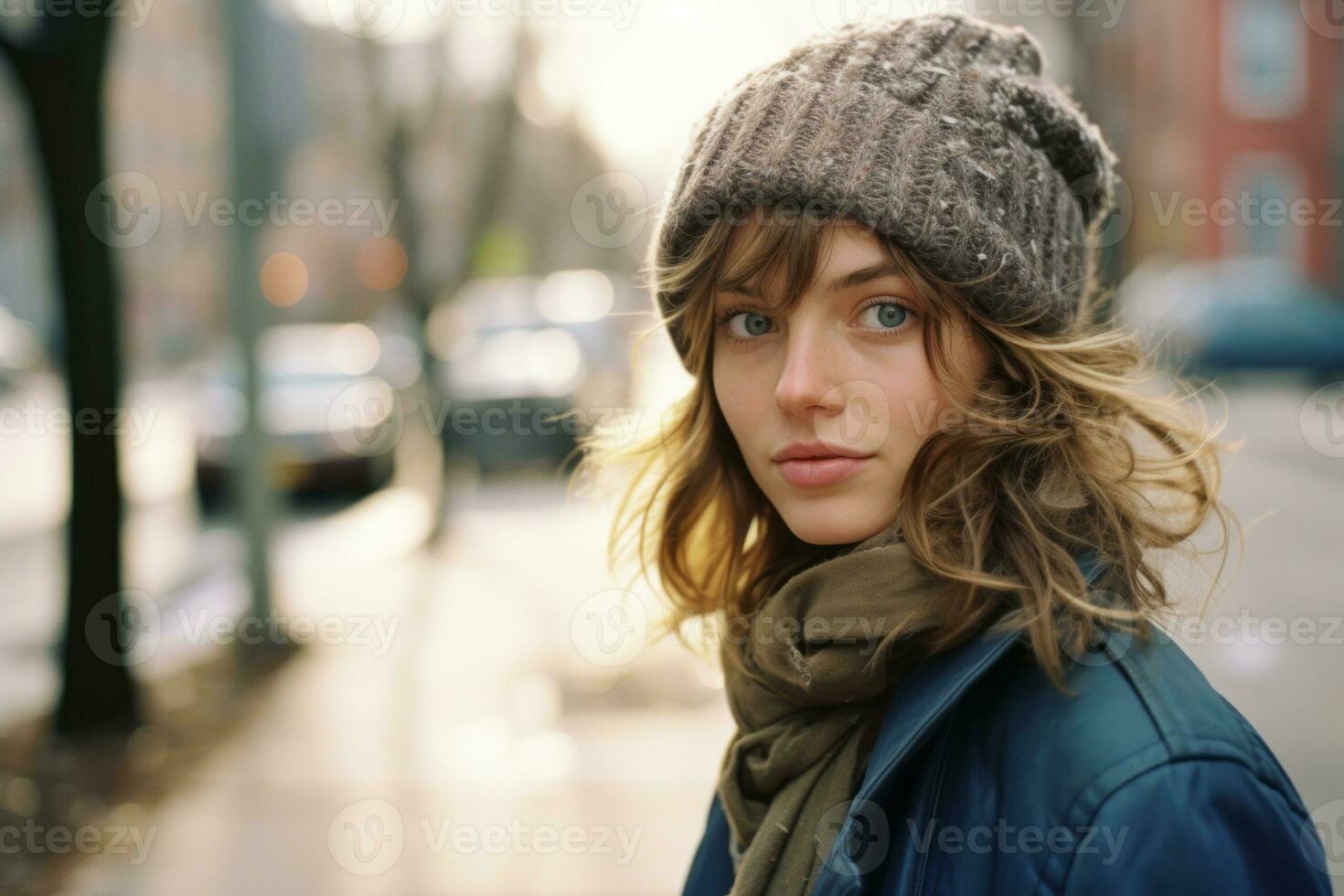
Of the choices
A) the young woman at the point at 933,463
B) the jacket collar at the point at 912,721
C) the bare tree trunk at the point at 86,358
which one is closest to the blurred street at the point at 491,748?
the bare tree trunk at the point at 86,358

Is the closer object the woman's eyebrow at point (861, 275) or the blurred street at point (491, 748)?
the woman's eyebrow at point (861, 275)

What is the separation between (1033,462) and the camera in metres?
1.73

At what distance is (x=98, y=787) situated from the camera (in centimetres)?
523

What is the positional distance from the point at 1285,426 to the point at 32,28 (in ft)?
45.7

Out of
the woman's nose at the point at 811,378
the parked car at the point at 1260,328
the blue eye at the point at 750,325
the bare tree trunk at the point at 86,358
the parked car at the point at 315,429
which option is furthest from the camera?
the parked car at the point at 1260,328

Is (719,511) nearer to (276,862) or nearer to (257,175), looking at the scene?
(276,862)

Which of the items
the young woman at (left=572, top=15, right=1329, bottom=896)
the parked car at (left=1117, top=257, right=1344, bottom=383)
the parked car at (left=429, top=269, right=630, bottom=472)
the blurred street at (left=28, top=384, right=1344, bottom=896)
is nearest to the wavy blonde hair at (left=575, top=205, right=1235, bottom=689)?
the young woman at (left=572, top=15, right=1329, bottom=896)

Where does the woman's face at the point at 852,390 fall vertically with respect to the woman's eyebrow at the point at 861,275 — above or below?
below

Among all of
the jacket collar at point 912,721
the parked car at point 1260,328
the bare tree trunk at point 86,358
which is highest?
the jacket collar at point 912,721

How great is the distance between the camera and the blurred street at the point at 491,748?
4516 mm

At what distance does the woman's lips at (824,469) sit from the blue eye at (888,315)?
0.18m

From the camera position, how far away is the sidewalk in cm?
449

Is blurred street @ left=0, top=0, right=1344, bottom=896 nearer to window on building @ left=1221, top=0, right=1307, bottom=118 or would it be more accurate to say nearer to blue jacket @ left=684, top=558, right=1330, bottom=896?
blue jacket @ left=684, top=558, right=1330, bottom=896

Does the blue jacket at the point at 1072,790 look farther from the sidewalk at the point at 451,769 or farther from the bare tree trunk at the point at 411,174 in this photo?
the bare tree trunk at the point at 411,174
